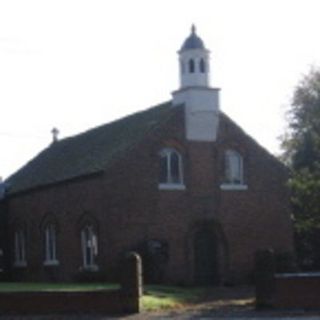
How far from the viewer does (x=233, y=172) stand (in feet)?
137

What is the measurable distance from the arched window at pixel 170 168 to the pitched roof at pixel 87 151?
1437 millimetres

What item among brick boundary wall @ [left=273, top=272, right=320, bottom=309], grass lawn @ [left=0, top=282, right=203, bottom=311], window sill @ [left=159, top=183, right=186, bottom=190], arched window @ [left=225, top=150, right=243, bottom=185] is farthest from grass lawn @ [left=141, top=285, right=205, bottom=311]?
arched window @ [left=225, top=150, right=243, bottom=185]

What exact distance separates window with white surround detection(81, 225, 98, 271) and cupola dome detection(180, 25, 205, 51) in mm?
9531

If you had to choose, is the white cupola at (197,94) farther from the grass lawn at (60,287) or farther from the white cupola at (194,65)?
the grass lawn at (60,287)

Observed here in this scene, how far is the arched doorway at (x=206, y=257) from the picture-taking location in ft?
133

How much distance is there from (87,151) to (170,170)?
20.3 feet

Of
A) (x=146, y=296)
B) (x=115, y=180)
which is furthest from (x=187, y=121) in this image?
(x=146, y=296)

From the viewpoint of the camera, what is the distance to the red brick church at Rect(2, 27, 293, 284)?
3862 cm

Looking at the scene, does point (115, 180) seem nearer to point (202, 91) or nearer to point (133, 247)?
point (133, 247)

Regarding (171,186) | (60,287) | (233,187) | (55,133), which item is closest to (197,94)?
(171,186)

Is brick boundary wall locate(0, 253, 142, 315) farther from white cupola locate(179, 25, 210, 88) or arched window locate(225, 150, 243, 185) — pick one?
white cupola locate(179, 25, 210, 88)

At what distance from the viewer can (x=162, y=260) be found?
127 ft

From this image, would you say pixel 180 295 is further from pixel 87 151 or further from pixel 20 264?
pixel 20 264

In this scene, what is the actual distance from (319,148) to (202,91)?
291 inches
